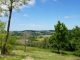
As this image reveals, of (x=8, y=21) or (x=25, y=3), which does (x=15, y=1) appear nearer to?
(x=25, y=3)

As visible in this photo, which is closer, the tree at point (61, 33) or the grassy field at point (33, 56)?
the grassy field at point (33, 56)

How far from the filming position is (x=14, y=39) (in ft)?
85.5

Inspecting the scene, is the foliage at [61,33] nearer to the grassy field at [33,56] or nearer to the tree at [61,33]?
the tree at [61,33]

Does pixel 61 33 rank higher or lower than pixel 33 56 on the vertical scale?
higher

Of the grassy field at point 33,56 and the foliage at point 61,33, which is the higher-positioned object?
the foliage at point 61,33

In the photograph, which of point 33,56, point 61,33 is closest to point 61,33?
point 61,33

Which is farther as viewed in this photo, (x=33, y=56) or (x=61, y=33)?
(x=61, y=33)

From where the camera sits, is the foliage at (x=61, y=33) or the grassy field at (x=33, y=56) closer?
the grassy field at (x=33, y=56)

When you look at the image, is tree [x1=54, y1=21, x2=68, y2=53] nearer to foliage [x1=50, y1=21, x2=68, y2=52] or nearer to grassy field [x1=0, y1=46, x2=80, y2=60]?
foliage [x1=50, y1=21, x2=68, y2=52]

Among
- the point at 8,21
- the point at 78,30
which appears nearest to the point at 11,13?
the point at 8,21

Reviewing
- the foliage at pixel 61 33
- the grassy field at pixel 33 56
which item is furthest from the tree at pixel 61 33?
the grassy field at pixel 33 56

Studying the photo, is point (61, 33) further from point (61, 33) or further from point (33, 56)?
point (33, 56)

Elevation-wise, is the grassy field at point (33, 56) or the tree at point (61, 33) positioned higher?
the tree at point (61, 33)

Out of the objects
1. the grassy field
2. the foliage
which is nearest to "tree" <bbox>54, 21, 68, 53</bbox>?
the foliage
